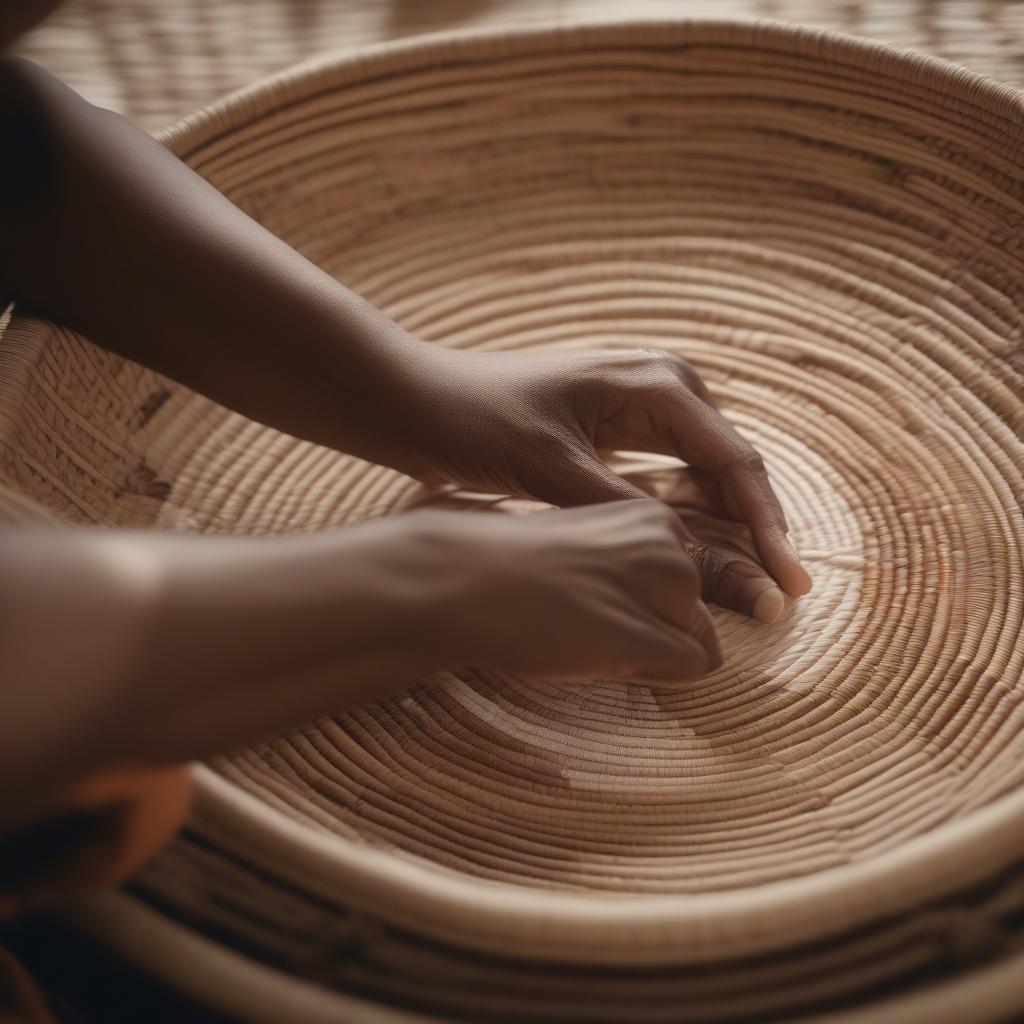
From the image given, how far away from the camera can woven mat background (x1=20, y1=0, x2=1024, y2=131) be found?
829 mm

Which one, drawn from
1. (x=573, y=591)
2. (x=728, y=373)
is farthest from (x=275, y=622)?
(x=728, y=373)

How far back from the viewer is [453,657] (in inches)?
17.5

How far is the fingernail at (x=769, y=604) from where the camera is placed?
62 centimetres

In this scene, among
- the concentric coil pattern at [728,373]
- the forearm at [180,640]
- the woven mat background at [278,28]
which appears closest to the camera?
the forearm at [180,640]

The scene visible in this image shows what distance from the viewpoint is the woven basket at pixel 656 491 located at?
39cm

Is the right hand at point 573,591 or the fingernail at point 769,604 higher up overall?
the right hand at point 573,591

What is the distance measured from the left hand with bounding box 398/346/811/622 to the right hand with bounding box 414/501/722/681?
4.3 inches

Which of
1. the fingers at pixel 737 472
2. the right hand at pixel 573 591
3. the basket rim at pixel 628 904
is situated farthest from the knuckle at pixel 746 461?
the basket rim at pixel 628 904

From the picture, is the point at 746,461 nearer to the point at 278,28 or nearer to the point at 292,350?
the point at 292,350

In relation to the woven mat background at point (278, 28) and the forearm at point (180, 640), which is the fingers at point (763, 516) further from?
the woven mat background at point (278, 28)

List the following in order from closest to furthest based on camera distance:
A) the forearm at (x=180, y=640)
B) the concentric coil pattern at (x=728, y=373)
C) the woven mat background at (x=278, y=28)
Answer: the forearm at (x=180, y=640), the concentric coil pattern at (x=728, y=373), the woven mat background at (x=278, y=28)

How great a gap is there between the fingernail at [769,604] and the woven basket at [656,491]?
0.03 metres

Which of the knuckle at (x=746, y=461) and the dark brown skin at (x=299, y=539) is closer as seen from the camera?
the dark brown skin at (x=299, y=539)

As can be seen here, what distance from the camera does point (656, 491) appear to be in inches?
27.3
